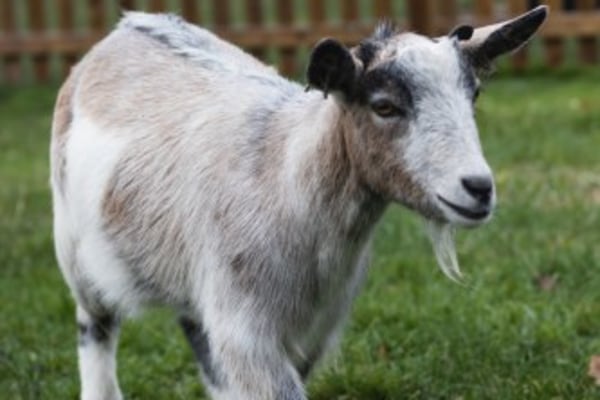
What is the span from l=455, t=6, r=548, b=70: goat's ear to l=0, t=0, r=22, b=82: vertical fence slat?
10872mm

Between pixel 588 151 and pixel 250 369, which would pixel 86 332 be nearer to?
pixel 250 369

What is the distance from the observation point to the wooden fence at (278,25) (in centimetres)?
1417

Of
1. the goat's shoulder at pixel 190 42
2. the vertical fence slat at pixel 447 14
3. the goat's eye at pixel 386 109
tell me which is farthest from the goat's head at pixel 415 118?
the vertical fence slat at pixel 447 14

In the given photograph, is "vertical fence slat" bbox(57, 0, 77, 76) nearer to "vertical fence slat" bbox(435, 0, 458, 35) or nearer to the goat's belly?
"vertical fence slat" bbox(435, 0, 458, 35)

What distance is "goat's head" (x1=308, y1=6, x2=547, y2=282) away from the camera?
14.1 ft

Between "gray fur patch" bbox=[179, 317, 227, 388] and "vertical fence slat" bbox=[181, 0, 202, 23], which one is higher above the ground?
"gray fur patch" bbox=[179, 317, 227, 388]

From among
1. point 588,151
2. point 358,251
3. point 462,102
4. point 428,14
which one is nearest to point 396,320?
point 358,251

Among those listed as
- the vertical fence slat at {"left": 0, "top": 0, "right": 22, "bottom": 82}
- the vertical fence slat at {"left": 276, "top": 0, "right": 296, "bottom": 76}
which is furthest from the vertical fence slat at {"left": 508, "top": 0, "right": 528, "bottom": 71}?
the vertical fence slat at {"left": 0, "top": 0, "right": 22, "bottom": 82}

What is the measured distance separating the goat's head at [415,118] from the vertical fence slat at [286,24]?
9973 millimetres

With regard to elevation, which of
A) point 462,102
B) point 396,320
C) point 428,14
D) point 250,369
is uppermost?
point 462,102

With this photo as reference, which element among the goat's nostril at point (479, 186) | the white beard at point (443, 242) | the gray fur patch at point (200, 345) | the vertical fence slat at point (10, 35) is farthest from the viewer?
the vertical fence slat at point (10, 35)

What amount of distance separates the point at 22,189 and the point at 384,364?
444cm

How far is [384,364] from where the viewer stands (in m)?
6.21

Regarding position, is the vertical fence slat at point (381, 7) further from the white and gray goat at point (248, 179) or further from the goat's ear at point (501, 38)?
the goat's ear at point (501, 38)
